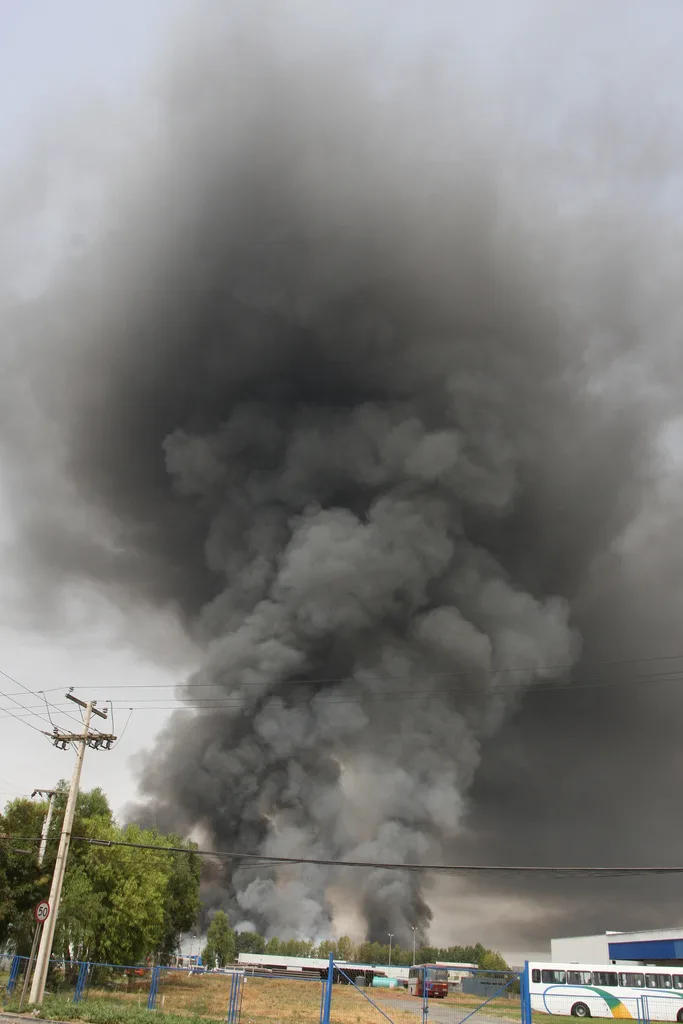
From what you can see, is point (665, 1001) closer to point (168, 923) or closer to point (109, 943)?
point (109, 943)

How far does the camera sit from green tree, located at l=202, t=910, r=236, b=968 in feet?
304

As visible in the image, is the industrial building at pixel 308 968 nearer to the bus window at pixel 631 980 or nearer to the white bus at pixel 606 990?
the white bus at pixel 606 990

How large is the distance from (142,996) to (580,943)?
6828 cm

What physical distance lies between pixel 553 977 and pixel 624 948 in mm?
36365

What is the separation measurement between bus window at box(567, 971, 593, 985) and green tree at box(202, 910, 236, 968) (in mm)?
59769

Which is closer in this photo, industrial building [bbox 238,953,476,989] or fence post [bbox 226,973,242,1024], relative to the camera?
fence post [bbox 226,973,242,1024]

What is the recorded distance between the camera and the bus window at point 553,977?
44.3 meters

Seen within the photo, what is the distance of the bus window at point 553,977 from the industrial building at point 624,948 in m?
14.4

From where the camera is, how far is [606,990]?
39.8 meters

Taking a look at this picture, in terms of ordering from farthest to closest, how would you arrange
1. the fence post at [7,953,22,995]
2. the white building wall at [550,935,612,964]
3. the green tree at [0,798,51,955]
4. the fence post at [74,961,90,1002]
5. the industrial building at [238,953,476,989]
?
the white building wall at [550,935,612,964], the industrial building at [238,953,476,989], the green tree at [0,798,51,955], the fence post at [7,953,22,995], the fence post at [74,961,90,1002]

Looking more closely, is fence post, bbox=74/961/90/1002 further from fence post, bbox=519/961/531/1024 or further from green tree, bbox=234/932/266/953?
green tree, bbox=234/932/266/953

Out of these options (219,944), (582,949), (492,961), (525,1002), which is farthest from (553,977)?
(492,961)

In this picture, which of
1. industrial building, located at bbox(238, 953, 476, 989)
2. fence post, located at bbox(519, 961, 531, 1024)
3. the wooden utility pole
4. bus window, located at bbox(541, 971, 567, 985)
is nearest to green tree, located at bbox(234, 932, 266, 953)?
industrial building, located at bbox(238, 953, 476, 989)

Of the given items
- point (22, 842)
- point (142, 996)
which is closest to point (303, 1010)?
point (142, 996)
